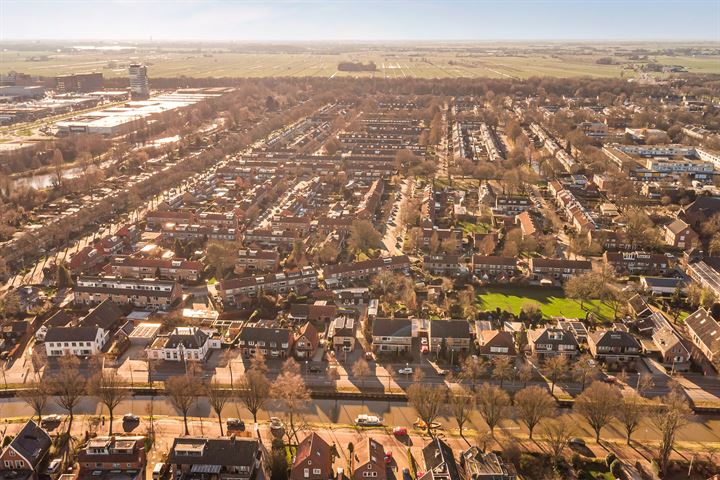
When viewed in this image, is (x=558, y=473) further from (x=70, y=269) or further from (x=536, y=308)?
(x=70, y=269)

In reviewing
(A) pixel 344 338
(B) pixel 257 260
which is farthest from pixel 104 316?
(A) pixel 344 338

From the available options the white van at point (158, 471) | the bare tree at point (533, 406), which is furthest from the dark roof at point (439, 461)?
the white van at point (158, 471)

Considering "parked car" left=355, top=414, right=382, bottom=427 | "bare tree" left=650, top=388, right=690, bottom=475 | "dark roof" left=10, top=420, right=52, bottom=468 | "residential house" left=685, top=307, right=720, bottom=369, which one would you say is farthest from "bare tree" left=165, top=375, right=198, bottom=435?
"residential house" left=685, top=307, right=720, bottom=369

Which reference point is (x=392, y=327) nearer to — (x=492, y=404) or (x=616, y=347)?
(x=492, y=404)

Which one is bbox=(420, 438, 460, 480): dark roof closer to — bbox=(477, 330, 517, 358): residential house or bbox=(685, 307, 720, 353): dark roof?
bbox=(477, 330, 517, 358): residential house

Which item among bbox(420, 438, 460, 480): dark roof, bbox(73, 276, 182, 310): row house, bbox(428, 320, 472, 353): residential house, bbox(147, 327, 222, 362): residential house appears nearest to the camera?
bbox(420, 438, 460, 480): dark roof

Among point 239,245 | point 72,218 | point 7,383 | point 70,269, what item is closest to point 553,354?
point 239,245

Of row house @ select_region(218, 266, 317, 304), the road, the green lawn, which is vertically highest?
row house @ select_region(218, 266, 317, 304)
